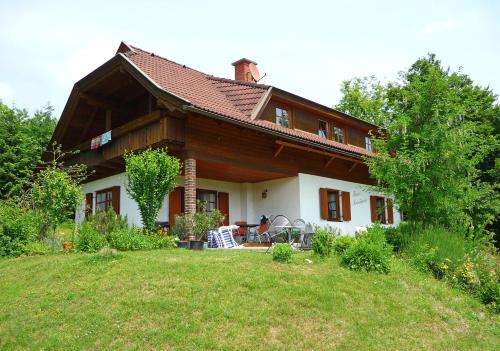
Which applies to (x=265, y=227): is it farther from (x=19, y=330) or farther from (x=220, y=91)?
(x=19, y=330)

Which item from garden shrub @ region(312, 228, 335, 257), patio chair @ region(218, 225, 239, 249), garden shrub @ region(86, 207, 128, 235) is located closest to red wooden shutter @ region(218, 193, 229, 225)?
patio chair @ region(218, 225, 239, 249)

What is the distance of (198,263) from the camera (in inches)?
307

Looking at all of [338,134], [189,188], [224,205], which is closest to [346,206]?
[338,134]

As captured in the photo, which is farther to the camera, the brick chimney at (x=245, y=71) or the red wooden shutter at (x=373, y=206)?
the brick chimney at (x=245, y=71)

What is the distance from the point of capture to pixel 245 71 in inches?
810

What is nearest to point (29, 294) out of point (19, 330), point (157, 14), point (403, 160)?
point (19, 330)

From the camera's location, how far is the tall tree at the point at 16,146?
76.7 ft

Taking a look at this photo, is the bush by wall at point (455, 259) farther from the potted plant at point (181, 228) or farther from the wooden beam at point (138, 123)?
the wooden beam at point (138, 123)

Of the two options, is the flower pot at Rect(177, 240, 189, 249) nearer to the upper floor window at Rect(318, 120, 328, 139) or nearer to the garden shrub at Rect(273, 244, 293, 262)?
the garden shrub at Rect(273, 244, 293, 262)

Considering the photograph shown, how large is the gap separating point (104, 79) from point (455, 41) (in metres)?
9.87

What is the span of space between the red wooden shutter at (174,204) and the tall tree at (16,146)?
1095cm

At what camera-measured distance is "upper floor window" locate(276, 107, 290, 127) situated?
16.6 meters

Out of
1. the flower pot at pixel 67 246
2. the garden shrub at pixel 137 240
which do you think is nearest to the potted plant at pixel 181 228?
the garden shrub at pixel 137 240

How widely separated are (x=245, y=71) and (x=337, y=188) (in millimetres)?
6517
